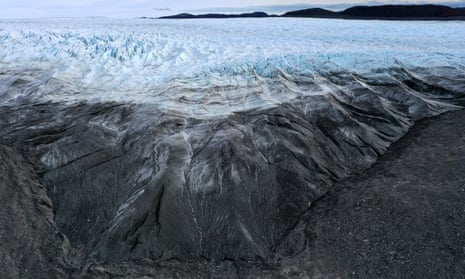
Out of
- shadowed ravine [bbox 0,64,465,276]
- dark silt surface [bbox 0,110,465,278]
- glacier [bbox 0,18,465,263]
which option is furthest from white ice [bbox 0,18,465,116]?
dark silt surface [bbox 0,110,465,278]

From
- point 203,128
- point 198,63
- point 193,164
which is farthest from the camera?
point 198,63

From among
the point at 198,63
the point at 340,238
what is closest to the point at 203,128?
the point at 340,238

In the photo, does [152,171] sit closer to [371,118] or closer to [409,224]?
[409,224]

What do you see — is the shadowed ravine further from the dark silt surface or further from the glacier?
the dark silt surface

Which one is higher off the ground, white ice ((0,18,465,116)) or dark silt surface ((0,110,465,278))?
white ice ((0,18,465,116))

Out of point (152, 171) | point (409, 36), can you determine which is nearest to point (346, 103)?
point (152, 171)

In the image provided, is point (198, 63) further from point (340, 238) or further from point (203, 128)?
point (340, 238)
